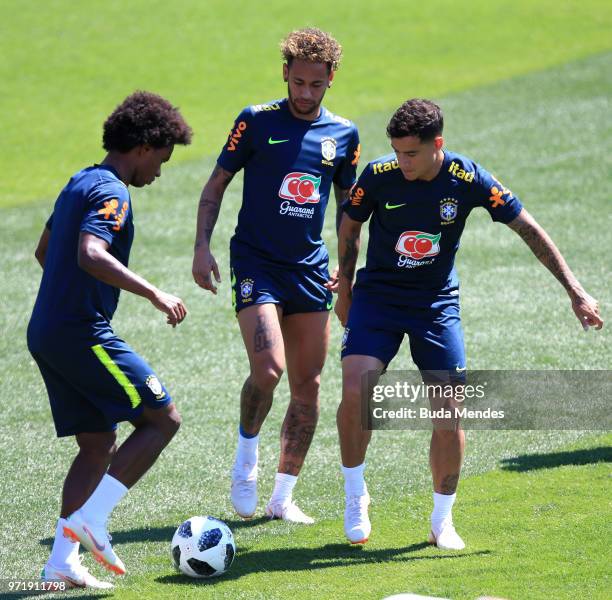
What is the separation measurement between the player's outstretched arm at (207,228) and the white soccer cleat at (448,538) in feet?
6.09

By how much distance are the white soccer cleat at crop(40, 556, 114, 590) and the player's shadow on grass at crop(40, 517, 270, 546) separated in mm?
728

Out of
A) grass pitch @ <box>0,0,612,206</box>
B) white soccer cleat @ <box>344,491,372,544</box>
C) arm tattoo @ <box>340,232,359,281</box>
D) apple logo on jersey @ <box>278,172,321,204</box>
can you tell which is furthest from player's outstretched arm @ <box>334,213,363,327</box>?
grass pitch @ <box>0,0,612,206</box>

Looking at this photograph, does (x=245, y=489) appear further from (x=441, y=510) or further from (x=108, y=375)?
(x=108, y=375)

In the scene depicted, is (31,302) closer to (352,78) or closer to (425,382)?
(425,382)

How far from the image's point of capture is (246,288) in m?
6.32

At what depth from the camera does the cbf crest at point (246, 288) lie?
20.7 ft

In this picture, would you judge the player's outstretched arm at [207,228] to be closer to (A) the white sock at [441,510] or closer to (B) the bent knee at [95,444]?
(B) the bent knee at [95,444]

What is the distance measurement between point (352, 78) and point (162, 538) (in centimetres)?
1966

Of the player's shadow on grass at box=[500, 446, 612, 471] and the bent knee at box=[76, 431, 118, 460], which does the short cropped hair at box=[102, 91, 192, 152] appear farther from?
the player's shadow on grass at box=[500, 446, 612, 471]

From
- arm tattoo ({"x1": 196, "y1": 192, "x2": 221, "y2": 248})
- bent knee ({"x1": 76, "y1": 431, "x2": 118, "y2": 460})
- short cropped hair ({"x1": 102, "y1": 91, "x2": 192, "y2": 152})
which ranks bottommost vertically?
bent knee ({"x1": 76, "y1": 431, "x2": 118, "y2": 460})

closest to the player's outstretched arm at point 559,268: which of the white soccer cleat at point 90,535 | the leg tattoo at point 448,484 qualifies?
the leg tattoo at point 448,484

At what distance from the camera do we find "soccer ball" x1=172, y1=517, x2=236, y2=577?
5.45 meters

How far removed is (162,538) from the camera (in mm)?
6164

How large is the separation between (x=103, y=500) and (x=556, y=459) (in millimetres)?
3346
